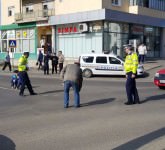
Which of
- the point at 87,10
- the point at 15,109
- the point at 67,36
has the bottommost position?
the point at 15,109

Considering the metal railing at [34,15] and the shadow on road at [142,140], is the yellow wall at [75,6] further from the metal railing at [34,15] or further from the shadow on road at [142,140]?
the shadow on road at [142,140]

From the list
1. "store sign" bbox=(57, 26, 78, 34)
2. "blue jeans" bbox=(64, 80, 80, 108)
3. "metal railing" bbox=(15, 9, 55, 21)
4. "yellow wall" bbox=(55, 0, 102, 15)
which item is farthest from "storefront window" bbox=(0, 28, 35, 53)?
"blue jeans" bbox=(64, 80, 80, 108)

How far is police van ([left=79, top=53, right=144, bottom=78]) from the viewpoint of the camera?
75.3ft

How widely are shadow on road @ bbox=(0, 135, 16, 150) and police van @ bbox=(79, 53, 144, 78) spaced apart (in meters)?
16.3

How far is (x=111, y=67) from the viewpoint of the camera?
904 inches

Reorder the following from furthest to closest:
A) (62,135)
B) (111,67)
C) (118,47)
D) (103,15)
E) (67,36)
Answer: (67,36) → (118,47) → (103,15) → (111,67) → (62,135)

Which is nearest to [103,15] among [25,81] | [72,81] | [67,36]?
[67,36]

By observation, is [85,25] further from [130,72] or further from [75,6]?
[130,72]

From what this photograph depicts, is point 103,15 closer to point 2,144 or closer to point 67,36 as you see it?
point 67,36

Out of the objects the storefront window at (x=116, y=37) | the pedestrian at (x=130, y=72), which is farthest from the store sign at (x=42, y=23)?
the pedestrian at (x=130, y=72)

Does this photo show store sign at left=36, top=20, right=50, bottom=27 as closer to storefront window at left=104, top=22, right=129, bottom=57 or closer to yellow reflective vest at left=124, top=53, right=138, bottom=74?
storefront window at left=104, top=22, right=129, bottom=57

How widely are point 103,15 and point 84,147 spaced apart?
80.4 feet

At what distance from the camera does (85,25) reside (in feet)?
105

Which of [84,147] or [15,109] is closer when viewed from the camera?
[84,147]
